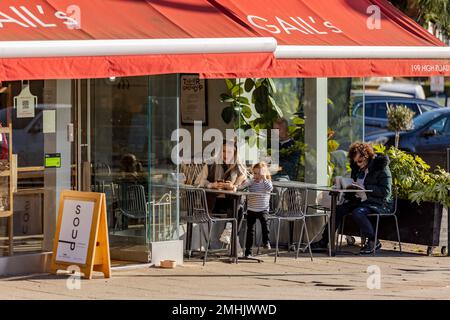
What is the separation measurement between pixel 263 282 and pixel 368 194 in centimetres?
295

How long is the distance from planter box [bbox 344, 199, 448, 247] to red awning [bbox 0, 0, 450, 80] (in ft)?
5.76

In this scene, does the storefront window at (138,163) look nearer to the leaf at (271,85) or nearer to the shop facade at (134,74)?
the shop facade at (134,74)

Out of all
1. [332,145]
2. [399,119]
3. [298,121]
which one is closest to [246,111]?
[298,121]

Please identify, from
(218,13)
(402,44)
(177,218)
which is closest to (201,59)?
(218,13)

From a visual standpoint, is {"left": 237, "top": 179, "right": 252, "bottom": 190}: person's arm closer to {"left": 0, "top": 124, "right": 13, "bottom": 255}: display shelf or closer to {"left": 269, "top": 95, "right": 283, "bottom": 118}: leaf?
{"left": 269, "top": 95, "right": 283, "bottom": 118}: leaf

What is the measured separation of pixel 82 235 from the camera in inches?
475

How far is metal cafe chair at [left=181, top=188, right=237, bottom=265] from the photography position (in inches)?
525

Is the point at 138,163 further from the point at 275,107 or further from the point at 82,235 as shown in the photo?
the point at 275,107

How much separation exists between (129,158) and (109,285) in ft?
6.74

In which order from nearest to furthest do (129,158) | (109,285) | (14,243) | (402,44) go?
(109,285), (14,243), (129,158), (402,44)

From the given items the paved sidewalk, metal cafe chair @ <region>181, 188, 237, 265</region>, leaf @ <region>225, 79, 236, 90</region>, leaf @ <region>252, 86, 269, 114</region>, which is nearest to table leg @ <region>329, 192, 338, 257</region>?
the paved sidewalk

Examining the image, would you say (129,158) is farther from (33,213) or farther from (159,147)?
(33,213)

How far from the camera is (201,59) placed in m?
11.9

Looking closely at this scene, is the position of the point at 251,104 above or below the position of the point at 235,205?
above
